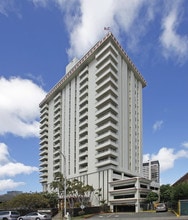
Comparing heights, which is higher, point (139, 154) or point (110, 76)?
point (110, 76)

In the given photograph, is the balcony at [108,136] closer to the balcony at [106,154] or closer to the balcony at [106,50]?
the balcony at [106,154]

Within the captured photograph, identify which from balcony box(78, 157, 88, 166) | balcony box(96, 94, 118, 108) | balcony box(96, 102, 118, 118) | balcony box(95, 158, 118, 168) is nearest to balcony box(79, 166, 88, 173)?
balcony box(78, 157, 88, 166)

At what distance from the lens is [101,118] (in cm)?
11381

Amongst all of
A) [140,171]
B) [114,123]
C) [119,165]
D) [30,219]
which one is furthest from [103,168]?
[30,219]

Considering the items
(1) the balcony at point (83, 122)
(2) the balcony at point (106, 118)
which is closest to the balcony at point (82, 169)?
(1) the balcony at point (83, 122)

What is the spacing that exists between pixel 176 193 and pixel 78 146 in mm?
67908

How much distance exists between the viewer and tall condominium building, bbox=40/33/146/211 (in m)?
111

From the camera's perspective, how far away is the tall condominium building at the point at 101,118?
11106 centimetres

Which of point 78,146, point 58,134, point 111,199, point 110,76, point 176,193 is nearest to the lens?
point 176,193

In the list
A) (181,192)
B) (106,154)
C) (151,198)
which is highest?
(106,154)

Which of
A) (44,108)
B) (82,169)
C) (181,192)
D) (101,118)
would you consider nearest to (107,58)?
(101,118)

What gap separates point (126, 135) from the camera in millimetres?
119250

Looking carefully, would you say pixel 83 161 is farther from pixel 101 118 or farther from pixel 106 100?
pixel 106 100

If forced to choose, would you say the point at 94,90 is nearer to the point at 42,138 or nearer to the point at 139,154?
the point at 139,154
